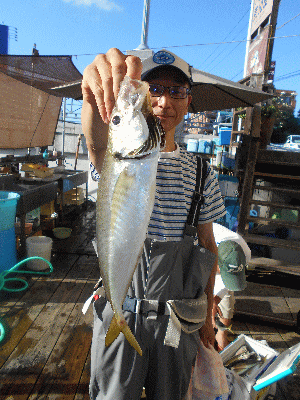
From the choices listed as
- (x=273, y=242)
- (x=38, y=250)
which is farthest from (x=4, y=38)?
(x=273, y=242)

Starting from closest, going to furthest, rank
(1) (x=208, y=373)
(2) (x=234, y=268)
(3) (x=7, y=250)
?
(1) (x=208, y=373) < (2) (x=234, y=268) < (3) (x=7, y=250)

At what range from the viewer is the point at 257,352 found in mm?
3100

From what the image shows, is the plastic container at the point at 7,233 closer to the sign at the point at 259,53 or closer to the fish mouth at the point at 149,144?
the fish mouth at the point at 149,144

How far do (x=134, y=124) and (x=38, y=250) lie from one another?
16.9 ft

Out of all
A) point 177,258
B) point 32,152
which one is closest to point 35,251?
point 177,258

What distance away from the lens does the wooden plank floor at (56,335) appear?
2895 millimetres

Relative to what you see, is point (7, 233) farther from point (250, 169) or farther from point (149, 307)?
point (250, 169)

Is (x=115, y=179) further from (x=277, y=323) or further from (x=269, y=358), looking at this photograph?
(x=277, y=323)

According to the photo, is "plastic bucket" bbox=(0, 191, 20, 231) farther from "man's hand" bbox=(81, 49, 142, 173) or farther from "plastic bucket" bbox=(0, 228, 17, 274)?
"man's hand" bbox=(81, 49, 142, 173)

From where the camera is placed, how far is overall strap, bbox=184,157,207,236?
185cm

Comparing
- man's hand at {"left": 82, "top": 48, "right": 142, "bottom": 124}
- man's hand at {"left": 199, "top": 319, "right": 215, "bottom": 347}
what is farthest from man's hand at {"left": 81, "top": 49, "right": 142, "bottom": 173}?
man's hand at {"left": 199, "top": 319, "right": 215, "bottom": 347}

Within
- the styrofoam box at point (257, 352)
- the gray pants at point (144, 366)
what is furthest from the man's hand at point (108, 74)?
the styrofoam box at point (257, 352)

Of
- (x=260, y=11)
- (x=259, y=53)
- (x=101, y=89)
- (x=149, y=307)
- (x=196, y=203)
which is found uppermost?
(x=260, y=11)

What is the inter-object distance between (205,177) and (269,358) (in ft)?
7.31
